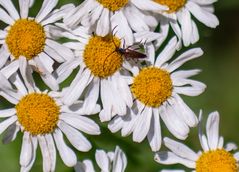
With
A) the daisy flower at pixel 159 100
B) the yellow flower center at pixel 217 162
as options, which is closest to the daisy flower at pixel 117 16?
the daisy flower at pixel 159 100

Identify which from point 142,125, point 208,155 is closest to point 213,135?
point 208,155

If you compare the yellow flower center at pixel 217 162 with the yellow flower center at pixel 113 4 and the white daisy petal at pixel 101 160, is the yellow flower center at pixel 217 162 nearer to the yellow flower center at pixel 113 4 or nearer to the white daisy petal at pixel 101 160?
the white daisy petal at pixel 101 160

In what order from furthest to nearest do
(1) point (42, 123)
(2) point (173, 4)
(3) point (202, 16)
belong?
1. (3) point (202, 16)
2. (2) point (173, 4)
3. (1) point (42, 123)

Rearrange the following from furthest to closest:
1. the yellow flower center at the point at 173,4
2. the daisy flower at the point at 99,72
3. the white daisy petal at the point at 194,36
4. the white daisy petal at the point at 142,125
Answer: the white daisy petal at the point at 194,36 < the yellow flower center at the point at 173,4 < the white daisy petal at the point at 142,125 < the daisy flower at the point at 99,72

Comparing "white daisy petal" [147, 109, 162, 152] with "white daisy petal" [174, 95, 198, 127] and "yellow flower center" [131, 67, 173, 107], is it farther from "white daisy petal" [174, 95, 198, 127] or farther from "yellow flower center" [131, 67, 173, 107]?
"white daisy petal" [174, 95, 198, 127]

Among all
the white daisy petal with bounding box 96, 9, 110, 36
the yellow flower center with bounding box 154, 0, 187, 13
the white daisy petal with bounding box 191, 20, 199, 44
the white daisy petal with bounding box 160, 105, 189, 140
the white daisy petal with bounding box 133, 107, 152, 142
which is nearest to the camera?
the white daisy petal with bounding box 96, 9, 110, 36

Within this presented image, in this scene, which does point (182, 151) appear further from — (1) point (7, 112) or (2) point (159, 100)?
(1) point (7, 112)

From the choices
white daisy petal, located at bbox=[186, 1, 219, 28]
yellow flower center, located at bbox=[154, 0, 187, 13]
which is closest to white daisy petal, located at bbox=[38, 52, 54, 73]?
yellow flower center, located at bbox=[154, 0, 187, 13]
